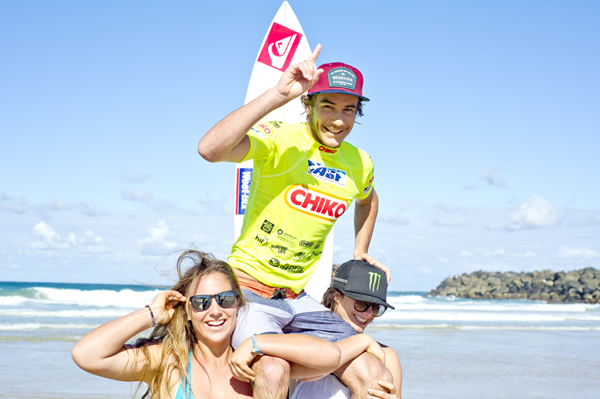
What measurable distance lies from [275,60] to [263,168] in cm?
427

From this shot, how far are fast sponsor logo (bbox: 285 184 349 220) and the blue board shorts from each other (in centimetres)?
47

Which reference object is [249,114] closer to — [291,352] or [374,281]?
[291,352]

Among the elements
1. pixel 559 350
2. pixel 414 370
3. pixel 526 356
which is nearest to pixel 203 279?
pixel 414 370

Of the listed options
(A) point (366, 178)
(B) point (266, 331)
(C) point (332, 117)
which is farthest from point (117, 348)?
(A) point (366, 178)

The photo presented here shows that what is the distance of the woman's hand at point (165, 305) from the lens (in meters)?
2.34

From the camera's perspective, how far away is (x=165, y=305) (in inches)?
95.8

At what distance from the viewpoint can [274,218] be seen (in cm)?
264

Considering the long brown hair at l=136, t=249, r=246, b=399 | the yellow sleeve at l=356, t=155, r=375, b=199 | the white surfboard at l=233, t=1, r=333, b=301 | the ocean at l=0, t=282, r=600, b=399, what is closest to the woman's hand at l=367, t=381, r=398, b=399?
the long brown hair at l=136, t=249, r=246, b=399

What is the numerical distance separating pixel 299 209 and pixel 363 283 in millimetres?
525

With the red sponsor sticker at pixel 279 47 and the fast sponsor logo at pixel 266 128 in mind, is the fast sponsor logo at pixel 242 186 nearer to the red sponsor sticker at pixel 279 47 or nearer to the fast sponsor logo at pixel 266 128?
the red sponsor sticker at pixel 279 47

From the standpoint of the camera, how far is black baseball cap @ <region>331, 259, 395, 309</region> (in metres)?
2.71

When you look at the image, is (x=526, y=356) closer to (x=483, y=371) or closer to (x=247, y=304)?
(x=483, y=371)

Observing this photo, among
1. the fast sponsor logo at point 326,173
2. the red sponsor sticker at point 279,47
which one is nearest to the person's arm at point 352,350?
the fast sponsor logo at point 326,173


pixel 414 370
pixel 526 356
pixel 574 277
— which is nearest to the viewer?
pixel 414 370
